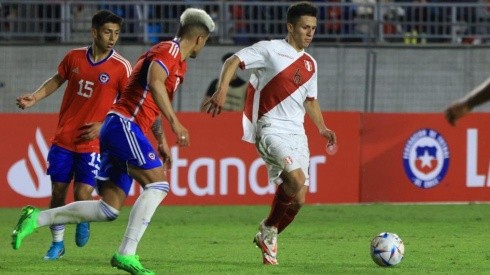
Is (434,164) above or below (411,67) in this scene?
below

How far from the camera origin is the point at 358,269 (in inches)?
385

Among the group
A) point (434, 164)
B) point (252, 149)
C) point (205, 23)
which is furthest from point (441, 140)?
point (205, 23)

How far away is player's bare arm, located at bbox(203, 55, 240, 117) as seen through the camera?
9.67m

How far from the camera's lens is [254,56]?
10547 millimetres

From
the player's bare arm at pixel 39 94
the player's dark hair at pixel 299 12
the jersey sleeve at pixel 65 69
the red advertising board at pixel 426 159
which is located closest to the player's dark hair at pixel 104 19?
the jersey sleeve at pixel 65 69

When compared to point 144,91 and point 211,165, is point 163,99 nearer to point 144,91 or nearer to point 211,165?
point 144,91

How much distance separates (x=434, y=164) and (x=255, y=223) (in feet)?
11.8

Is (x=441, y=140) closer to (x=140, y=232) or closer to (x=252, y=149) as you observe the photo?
(x=252, y=149)

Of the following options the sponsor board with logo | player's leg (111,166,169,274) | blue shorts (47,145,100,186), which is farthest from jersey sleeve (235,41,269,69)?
the sponsor board with logo

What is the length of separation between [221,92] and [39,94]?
203 cm

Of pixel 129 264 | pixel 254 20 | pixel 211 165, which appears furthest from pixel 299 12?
pixel 254 20

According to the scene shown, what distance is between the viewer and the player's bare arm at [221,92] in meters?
9.67

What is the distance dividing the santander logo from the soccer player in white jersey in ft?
21.2

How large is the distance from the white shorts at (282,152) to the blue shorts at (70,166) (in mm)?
1619
